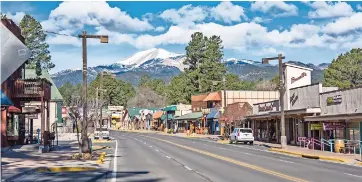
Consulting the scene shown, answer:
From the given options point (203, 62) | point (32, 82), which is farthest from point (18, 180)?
point (203, 62)

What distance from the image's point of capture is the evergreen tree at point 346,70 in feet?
276

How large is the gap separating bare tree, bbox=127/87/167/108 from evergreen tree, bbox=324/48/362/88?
245 feet

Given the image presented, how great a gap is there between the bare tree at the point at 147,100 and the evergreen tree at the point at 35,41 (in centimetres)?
6863

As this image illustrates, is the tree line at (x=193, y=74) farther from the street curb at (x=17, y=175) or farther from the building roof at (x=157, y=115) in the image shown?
the street curb at (x=17, y=175)

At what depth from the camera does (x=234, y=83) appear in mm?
124875

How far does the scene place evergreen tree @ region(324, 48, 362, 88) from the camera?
84000mm

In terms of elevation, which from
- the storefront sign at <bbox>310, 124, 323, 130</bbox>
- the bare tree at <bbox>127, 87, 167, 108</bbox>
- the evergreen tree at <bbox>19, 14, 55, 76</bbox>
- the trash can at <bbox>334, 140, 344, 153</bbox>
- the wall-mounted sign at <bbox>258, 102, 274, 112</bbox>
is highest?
the evergreen tree at <bbox>19, 14, 55, 76</bbox>

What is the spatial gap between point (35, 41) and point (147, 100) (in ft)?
241

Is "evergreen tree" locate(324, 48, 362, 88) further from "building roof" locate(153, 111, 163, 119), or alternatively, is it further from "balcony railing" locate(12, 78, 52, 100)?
"balcony railing" locate(12, 78, 52, 100)

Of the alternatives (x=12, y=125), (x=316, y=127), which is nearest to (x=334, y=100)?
(x=316, y=127)

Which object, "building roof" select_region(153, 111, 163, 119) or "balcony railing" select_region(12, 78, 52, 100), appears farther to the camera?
"building roof" select_region(153, 111, 163, 119)

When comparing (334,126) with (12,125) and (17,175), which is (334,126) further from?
(12,125)

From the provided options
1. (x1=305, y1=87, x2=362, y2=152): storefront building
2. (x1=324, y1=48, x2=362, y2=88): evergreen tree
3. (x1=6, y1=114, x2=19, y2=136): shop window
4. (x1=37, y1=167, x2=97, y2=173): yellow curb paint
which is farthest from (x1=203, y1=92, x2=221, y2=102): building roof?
(x1=37, y1=167, x2=97, y2=173): yellow curb paint

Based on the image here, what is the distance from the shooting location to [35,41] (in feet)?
288
